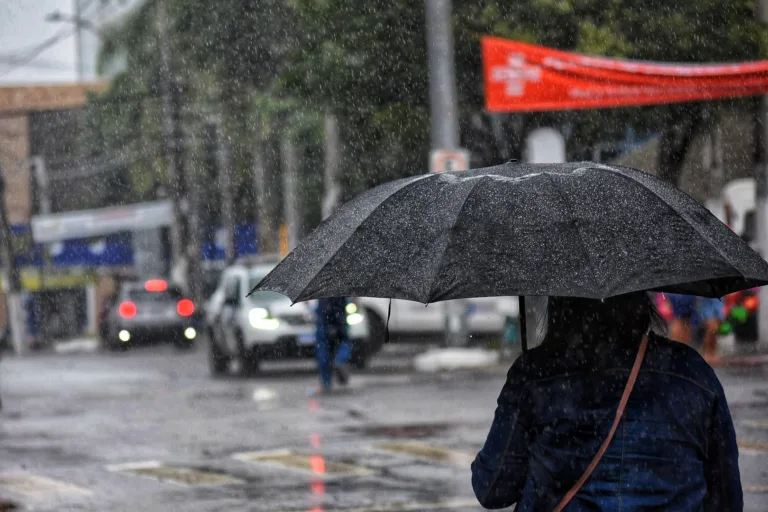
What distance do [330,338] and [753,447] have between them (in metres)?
7.01

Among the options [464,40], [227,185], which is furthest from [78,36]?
[464,40]

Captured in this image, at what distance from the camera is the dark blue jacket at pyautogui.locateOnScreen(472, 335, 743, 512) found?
135 inches

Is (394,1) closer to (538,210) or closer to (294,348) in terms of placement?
(294,348)

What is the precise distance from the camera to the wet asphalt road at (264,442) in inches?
346

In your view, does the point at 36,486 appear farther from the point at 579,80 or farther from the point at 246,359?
the point at 579,80

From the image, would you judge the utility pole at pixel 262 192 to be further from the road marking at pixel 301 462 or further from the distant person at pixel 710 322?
the road marking at pixel 301 462

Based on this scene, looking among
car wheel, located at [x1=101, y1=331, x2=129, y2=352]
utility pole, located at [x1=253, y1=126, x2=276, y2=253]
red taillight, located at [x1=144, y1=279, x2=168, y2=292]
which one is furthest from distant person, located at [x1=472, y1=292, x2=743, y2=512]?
utility pole, located at [x1=253, y1=126, x2=276, y2=253]

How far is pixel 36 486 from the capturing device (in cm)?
952

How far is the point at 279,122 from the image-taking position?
37.6 metres

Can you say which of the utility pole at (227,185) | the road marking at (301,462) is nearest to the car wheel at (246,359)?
the road marking at (301,462)

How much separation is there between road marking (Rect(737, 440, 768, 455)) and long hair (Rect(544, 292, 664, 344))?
673cm

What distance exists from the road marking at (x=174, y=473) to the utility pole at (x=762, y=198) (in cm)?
1194

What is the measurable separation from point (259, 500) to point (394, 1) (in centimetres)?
1455

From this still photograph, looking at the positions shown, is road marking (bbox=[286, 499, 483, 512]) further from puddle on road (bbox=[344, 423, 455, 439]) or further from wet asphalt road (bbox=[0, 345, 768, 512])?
puddle on road (bbox=[344, 423, 455, 439])
